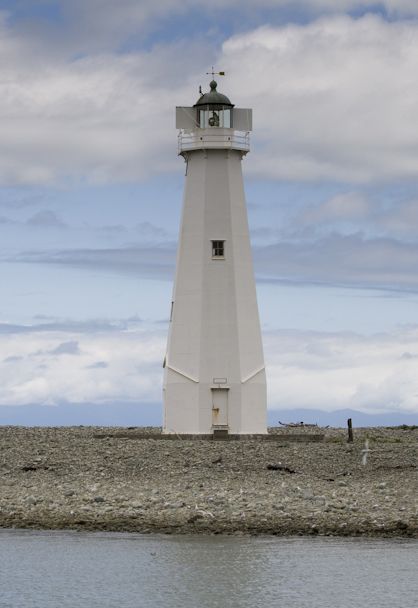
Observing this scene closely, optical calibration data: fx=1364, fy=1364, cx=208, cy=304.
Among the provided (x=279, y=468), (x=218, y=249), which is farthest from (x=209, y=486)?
(x=218, y=249)

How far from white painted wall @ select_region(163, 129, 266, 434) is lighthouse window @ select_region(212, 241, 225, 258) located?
0.13 meters

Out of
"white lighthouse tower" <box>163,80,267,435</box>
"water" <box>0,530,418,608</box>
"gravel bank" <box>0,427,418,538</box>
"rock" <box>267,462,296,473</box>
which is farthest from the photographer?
"white lighthouse tower" <box>163,80,267,435</box>

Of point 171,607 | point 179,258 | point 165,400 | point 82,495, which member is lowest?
point 171,607

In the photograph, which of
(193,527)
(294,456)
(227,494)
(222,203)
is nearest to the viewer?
(193,527)

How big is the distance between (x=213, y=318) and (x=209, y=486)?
1077 cm

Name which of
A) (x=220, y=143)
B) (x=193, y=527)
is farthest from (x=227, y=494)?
(x=220, y=143)

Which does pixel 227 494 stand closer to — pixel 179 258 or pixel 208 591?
pixel 208 591

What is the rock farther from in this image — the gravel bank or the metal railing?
the metal railing

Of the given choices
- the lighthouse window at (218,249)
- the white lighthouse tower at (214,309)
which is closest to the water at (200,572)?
the white lighthouse tower at (214,309)

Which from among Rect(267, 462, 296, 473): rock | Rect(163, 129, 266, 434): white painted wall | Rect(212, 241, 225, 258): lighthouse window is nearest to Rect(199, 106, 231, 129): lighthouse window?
Rect(163, 129, 266, 434): white painted wall

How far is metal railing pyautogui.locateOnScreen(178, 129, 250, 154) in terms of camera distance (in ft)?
133

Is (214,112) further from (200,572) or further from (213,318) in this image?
(200,572)

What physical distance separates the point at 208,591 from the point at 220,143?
64.2 ft

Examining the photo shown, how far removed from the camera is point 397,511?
27.2 metres
